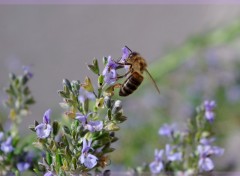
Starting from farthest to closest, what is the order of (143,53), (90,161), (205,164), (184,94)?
(143,53), (184,94), (205,164), (90,161)

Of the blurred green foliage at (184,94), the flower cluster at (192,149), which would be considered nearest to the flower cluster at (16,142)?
the flower cluster at (192,149)

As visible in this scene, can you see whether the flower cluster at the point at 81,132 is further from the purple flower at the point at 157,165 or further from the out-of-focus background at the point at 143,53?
the out-of-focus background at the point at 143,53

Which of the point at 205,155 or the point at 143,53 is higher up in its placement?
the point at 143,53

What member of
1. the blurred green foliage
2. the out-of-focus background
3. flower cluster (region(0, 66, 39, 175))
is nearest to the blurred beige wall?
the out-of-focus background

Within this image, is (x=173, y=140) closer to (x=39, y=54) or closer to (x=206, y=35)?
(x=206, y=35)

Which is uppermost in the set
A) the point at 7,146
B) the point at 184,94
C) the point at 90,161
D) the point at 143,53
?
the point at 143,53

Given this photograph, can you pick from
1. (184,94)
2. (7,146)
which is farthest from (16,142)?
(184,94)

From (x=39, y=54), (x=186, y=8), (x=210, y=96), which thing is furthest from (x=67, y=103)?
(x=186, y=8)

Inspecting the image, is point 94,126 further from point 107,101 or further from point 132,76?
point 132,76
